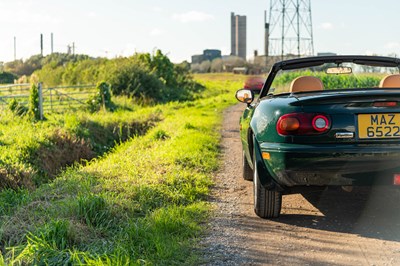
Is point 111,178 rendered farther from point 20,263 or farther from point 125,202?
point 20,263

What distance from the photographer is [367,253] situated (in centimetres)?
407

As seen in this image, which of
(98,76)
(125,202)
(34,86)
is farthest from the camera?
(98,76)

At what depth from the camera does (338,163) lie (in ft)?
14.2

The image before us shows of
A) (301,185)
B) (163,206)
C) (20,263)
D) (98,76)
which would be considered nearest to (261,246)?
(301,185)

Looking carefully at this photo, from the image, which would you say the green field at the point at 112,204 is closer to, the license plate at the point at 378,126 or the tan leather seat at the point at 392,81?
the license plate at the point at 378,126

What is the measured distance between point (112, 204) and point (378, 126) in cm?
252

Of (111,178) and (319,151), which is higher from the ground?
(319,151)

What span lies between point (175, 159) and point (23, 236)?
13.7ft

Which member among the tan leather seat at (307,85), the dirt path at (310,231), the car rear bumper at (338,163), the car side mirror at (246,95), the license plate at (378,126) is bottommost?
the dirt path at (310,231)

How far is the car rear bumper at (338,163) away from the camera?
4.29m

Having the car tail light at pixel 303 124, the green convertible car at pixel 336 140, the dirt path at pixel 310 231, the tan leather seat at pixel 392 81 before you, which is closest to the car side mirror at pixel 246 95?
the dirt path at pixel 310 231

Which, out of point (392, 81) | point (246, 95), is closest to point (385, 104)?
point (392, 81)

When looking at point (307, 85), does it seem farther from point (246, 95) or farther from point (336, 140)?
point (336, 140)

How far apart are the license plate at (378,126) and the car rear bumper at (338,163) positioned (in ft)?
0.33
